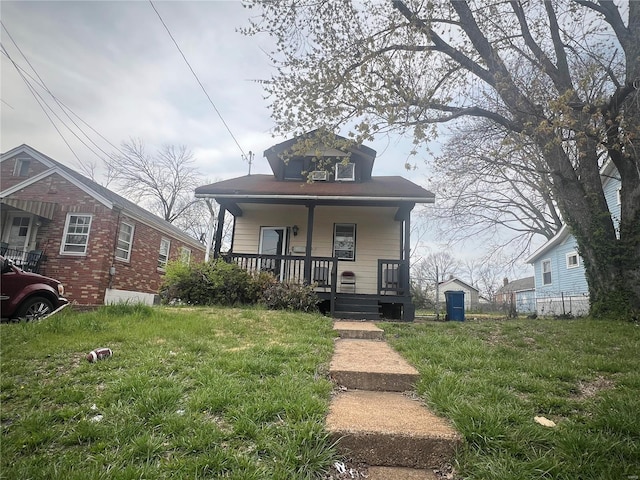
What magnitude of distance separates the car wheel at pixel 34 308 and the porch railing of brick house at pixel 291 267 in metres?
3.90

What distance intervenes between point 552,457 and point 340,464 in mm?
1166

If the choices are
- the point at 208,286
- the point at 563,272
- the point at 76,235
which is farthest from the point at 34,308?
the point at 563,272

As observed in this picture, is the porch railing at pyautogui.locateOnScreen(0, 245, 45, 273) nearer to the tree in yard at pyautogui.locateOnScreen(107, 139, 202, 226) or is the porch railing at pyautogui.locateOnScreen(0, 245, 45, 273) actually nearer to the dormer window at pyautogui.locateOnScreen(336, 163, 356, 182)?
the dormer window at pyautogui.locateOnScreen(336, 163, 356, 182)

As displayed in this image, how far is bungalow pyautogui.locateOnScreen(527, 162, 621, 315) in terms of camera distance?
43.2ft

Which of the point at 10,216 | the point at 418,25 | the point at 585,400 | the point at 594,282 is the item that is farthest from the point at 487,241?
the point at 10,216

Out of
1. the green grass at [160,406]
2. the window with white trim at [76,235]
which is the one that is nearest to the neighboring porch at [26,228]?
the window with white trim at [76,235]

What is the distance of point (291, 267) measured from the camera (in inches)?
380

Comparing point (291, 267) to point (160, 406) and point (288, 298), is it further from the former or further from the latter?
point (160, 406)

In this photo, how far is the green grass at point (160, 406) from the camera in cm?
174

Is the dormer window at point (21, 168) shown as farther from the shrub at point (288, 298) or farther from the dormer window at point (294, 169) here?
the shrub at point (288, 298)

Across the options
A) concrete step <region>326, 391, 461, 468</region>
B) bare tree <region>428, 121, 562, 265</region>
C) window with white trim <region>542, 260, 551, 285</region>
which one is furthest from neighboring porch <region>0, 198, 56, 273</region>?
window with white trim <region>542, 260, 551, 285</region>

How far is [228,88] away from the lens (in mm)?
8281

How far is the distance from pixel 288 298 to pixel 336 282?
1645mm

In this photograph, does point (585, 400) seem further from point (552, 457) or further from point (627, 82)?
point (627, 82)
